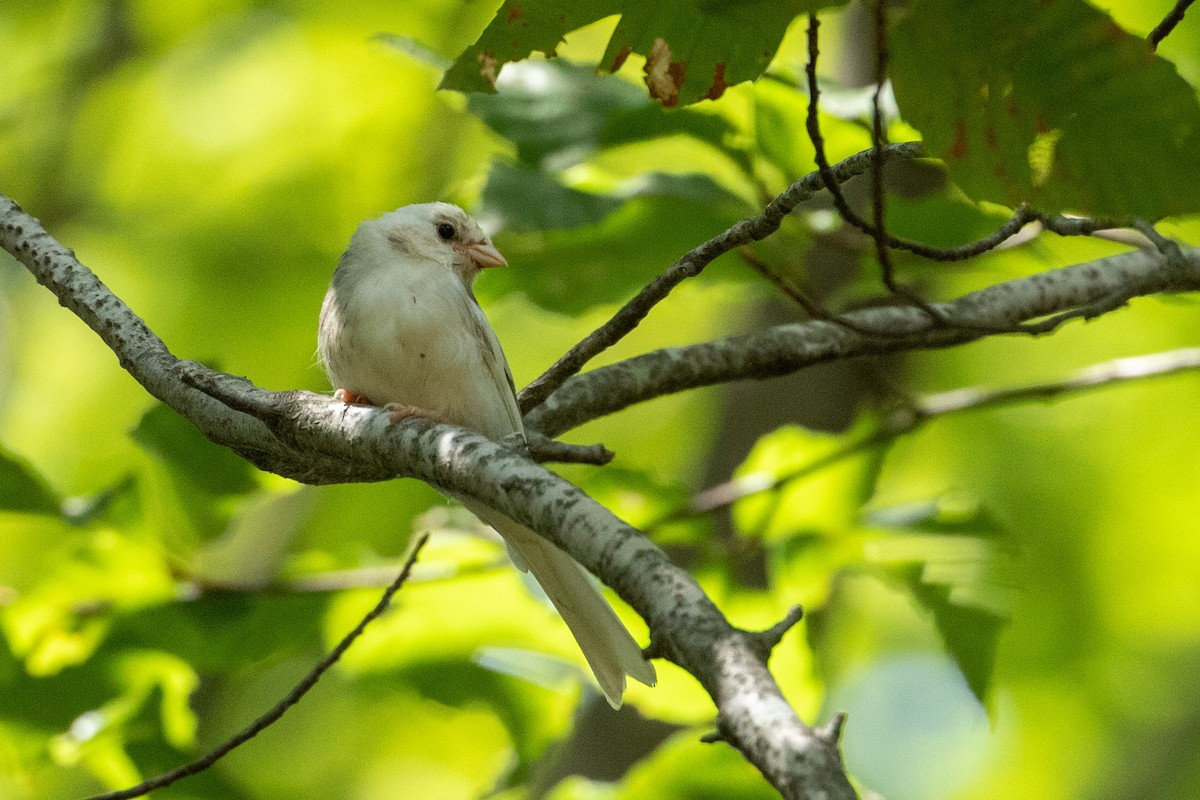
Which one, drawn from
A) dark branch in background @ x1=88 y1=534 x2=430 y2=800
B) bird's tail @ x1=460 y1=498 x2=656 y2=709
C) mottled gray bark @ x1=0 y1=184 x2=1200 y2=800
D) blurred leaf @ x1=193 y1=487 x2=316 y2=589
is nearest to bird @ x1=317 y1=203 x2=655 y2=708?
bird's tail @ x1=460 y1=498 x2=656 y2=709

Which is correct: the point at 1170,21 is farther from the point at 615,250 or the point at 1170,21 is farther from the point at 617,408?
the point at 615,250

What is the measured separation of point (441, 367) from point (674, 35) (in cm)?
272

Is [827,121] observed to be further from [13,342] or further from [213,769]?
[13,342]

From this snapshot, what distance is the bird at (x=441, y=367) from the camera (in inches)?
173

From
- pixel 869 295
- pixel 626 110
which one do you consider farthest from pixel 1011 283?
pixel 626 110

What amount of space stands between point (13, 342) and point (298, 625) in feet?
24.6

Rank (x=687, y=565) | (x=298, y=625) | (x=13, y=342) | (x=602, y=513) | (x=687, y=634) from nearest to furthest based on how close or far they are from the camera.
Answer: (x=687, y=634) < (x=602, y=513) < (x=298, y=625) < (x=687, y=565) < (x=13, y=342)

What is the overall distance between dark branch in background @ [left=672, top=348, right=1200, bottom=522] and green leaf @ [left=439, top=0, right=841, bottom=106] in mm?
2878

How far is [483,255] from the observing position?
5.27m

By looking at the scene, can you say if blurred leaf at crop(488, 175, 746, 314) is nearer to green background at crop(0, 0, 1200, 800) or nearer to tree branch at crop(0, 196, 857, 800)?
green background at crop(0, 0, 1200, 800)

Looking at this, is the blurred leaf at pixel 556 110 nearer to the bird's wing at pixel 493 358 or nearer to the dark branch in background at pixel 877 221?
the bird's wing at pixel 493 358

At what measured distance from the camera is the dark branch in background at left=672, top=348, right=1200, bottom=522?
Answer: 16.1ft

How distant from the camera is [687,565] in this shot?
597cm

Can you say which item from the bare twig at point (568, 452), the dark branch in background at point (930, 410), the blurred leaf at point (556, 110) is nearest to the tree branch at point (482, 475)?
the bare twig at point (568, 452)
